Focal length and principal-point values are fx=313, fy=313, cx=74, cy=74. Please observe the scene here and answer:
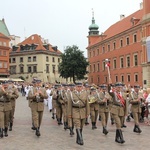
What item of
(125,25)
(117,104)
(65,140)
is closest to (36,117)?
(65,140)

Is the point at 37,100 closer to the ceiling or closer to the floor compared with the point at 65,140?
closer to the ceiling

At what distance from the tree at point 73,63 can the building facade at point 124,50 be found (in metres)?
5.21

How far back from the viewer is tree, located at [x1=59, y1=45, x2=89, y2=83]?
63312mm

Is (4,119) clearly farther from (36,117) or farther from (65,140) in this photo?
(65,140)

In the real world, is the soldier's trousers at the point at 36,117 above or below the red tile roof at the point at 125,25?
below

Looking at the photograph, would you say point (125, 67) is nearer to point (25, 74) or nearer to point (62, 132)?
point (25, 74)

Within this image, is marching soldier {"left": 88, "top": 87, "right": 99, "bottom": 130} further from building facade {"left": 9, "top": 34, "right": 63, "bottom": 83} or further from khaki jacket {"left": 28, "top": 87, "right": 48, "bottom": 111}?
building facade {"left": 9, "top": 34, "right": 63, "bottom": 83}

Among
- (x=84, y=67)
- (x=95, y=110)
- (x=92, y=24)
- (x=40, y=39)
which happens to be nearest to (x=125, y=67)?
(x=84, y=67)

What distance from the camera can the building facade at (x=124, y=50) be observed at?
48.7 meters

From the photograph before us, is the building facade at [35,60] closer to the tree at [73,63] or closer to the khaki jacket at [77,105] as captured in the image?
the tree at [73,63]

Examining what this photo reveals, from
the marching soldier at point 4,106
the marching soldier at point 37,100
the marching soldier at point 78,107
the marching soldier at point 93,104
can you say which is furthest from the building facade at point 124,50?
the marching soldier at point 78,107

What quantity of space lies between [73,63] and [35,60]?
22334 millimetres

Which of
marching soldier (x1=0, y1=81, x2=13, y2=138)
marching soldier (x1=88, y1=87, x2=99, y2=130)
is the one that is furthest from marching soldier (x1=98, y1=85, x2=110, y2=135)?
marching soldier (x1=0, y1=81, x2=13, y2=138)

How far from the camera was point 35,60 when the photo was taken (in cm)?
8262
